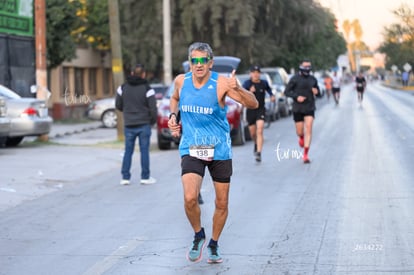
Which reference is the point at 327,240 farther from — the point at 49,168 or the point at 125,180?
the point at 49,168

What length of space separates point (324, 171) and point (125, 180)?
339 centimetres

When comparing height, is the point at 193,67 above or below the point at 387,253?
above

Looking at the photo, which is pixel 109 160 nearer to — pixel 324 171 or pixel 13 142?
pixel 13 142

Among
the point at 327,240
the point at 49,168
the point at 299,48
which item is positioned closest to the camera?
the point at 327,240

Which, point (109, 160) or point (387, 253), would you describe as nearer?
point (387, 253)

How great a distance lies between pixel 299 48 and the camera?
49406mm

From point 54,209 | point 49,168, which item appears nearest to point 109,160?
point 49,168

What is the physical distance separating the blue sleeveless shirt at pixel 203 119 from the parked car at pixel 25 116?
1208 centimetres

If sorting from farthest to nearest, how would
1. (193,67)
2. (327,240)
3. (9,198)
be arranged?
(9,198) < (327,240) < (193,67)

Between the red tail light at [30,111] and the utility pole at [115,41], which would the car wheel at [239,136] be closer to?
the utility pole at [115,41]

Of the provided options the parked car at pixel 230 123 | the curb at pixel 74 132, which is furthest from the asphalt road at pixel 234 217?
the curb at pixel 74 132

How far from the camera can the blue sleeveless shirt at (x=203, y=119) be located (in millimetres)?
7527

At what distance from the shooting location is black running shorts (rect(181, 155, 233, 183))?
7621 mm

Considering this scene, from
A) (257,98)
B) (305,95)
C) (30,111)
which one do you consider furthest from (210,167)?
(30,111)
